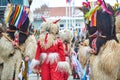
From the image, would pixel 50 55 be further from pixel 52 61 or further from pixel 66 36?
pixel 66 36

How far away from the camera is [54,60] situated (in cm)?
859

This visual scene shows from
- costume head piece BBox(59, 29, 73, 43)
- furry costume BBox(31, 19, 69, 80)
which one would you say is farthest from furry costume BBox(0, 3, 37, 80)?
costume head piece BBox(59, 29, 73, 43)

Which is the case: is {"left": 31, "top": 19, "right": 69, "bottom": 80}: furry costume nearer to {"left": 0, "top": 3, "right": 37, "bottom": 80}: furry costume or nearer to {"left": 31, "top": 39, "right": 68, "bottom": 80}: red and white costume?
{"left": 31, "top": 39, "right": 68, "bottom": 80}: red and white costume

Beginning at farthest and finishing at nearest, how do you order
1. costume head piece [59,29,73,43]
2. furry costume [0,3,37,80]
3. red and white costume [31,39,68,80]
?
costume head piece [59,29,73,43]
furry costume [0,3,37,80]
red and white costume [31,39,68,80]

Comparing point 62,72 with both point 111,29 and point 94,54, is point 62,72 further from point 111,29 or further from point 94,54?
point 111,29

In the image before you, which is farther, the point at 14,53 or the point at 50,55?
the point at 14,53

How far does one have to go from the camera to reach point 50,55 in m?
8.60

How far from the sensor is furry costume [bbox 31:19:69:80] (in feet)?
28.2

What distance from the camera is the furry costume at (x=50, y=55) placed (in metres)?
8.60

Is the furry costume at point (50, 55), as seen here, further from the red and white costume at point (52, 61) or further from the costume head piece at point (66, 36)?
the costume head piece at point (66, 36)

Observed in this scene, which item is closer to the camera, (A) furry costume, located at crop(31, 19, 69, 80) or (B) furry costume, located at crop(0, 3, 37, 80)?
(A) furry costume, located at crop(31, 19, 69, 80)

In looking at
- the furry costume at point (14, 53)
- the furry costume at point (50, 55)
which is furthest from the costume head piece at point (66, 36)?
the furry costume at point (50, 55)

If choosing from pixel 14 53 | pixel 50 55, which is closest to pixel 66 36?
pixel 14 53

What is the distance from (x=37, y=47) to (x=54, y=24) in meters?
0.65
